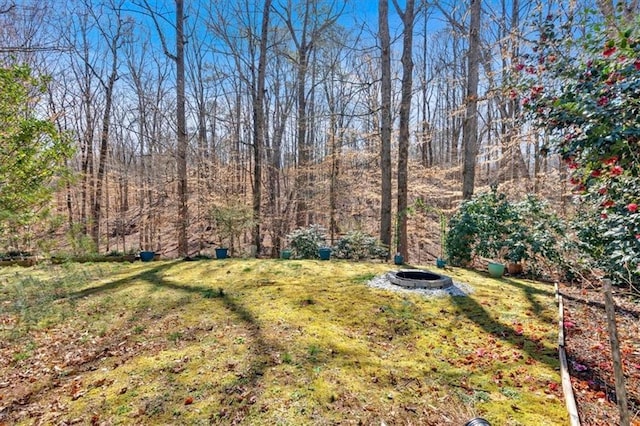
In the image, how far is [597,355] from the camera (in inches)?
108

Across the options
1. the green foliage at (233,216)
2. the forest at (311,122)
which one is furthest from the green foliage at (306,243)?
the green foliage at (233,216)

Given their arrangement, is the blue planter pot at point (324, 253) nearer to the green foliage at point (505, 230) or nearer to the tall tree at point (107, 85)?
the green foliage at point (505, 230)

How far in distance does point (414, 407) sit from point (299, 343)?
1157mm

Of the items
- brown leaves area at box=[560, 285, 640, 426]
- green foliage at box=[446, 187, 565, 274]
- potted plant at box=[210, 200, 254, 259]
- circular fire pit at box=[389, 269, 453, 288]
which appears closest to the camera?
brown leaves area at box=[560, 285, 640, 426]

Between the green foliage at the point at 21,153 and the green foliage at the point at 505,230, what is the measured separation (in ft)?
20.4

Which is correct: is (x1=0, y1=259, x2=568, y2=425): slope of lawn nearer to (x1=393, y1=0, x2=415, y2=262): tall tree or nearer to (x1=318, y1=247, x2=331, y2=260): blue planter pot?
(x1=318, y1=247, x2=331, y2=260): blue planter pot

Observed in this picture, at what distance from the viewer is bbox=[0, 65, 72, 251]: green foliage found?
9.30 feet

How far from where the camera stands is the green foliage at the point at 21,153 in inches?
112

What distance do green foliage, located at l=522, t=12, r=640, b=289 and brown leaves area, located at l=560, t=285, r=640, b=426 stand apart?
755 mm

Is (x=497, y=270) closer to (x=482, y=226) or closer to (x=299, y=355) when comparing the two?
(x=482, y=226)

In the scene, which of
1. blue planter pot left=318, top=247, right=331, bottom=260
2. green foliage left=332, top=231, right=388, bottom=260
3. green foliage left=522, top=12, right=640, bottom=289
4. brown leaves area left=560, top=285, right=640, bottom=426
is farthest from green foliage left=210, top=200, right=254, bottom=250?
brown leaves area left=560, top=285, right=640, bottom=426

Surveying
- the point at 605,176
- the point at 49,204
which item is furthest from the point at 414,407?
the point at 49,204

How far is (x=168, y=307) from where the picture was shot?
3.93 m

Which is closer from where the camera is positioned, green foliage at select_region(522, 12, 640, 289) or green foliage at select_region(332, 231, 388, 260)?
green foliage at select_region(522, 12, 640, 289)
